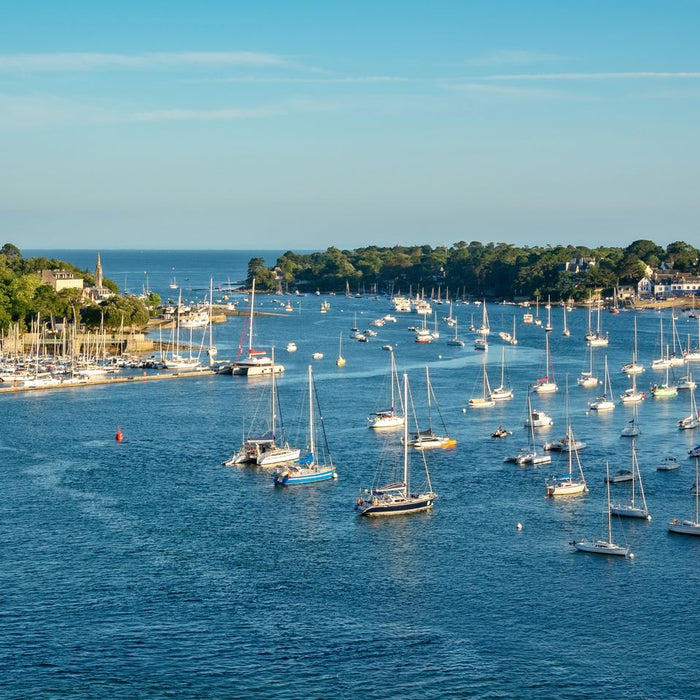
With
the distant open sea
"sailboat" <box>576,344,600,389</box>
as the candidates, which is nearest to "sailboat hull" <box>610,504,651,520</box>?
the distant open sea

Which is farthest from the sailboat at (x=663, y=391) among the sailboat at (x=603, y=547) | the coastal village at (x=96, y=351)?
the sailboat at (x=603, y=547)

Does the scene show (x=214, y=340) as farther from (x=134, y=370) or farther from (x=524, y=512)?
(x=524, y=512)

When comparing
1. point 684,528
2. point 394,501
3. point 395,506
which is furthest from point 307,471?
point 684,528

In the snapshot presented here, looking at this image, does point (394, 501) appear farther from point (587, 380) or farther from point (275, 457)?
point (587, 380)

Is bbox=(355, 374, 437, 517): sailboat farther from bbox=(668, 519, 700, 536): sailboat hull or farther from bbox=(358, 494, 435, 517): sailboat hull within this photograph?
bbox=(668, 519, 700, 536): sailboat hull

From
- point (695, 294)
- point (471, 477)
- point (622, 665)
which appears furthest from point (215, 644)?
point (695, 294)

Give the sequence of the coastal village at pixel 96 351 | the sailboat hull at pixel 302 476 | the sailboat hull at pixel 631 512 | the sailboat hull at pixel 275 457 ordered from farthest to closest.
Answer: the coastal village at pixel 96 351, the sailboat hull at pixel 275 457, the sailboat hull at pixel 302 476, the sailboat hull at pixel 631 512

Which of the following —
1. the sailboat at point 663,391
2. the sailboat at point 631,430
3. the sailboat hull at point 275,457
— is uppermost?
the sailboat at point 663,391

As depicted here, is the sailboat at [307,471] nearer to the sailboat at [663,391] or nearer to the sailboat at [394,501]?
the sailboat at [394,501]

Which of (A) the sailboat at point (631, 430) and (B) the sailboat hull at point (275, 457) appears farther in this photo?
(A) the sailboat at point (631, 430)
